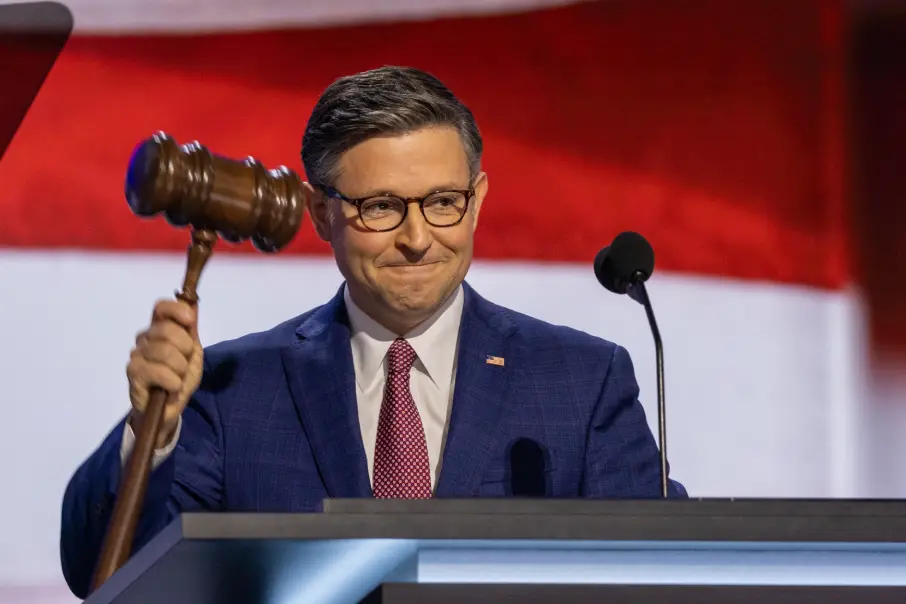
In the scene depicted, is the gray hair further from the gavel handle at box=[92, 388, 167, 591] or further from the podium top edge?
the podium top edge

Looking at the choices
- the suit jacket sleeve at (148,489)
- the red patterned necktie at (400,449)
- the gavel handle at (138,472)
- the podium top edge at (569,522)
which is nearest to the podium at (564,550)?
the podium top edge at (569,522)

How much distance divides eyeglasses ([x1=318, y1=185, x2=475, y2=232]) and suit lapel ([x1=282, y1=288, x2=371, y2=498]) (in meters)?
0.24

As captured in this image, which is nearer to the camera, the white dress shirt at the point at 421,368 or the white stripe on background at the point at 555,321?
the white dress shirt at the point at 421,368

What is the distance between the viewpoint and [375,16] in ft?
9.70

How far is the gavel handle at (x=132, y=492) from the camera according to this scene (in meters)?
1.47

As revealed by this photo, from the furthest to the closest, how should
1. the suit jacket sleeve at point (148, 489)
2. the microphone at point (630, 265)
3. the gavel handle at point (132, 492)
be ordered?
the suit jacket sleeve at point (148, 489) → the microphone at point (630, 265) → the gavel handle at point (132, 492)

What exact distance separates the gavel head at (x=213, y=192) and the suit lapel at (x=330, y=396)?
43cm

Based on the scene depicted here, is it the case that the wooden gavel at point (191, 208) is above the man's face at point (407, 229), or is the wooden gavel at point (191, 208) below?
below

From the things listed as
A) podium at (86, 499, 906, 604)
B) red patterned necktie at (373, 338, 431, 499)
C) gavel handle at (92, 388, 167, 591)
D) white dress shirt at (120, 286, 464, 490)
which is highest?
white dress shirt at (120, 286, 464, 490)

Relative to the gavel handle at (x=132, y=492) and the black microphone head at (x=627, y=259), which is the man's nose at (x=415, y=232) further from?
the gavel handle at (x=132, y=492)

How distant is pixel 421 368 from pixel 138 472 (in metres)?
0.64

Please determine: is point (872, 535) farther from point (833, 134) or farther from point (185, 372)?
point (833, 134)

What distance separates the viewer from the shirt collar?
2.04 metres

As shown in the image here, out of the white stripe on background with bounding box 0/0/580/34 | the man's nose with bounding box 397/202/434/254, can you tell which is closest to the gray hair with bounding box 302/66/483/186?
the man's nose with bounding box 397/202/434/254
